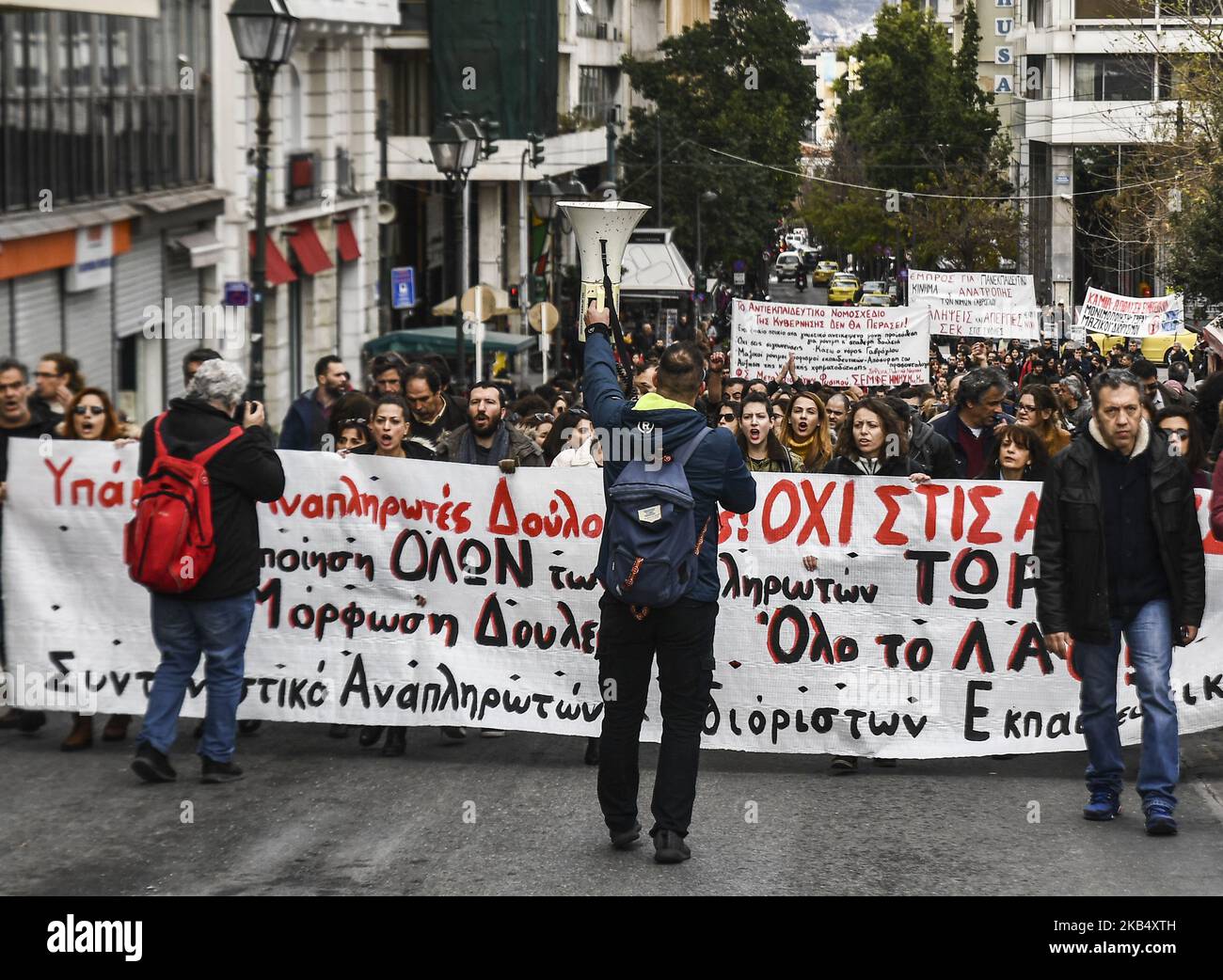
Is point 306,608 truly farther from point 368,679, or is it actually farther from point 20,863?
point 20,863

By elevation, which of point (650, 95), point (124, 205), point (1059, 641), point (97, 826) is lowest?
point (97, 826)

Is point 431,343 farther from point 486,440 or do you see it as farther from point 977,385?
point 486,440

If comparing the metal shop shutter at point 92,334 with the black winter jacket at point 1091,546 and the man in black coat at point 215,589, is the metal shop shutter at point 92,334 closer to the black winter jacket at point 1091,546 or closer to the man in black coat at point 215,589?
the man in black coat at point 215,589

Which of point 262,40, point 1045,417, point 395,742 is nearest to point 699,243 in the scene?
point 262,40

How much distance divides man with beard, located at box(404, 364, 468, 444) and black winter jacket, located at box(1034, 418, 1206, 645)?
429cm

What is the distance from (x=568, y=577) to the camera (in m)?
9.34

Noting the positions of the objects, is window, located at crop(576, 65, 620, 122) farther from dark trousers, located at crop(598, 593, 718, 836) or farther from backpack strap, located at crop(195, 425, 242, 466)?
dark trousers, located at crop(598, 593, 718, 836)

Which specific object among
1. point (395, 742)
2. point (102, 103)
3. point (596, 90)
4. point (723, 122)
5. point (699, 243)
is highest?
point (596, 90)

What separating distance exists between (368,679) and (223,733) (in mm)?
934

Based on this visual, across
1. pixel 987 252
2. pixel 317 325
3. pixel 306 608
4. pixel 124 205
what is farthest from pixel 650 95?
pixel 306 608

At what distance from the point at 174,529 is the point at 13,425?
6.05 ft

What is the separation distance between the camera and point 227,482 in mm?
8383

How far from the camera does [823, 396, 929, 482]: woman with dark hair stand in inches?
376

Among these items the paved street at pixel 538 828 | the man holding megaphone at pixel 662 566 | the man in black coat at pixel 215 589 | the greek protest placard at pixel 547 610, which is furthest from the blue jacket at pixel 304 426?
the man holding megaphone at pixel 662 566
